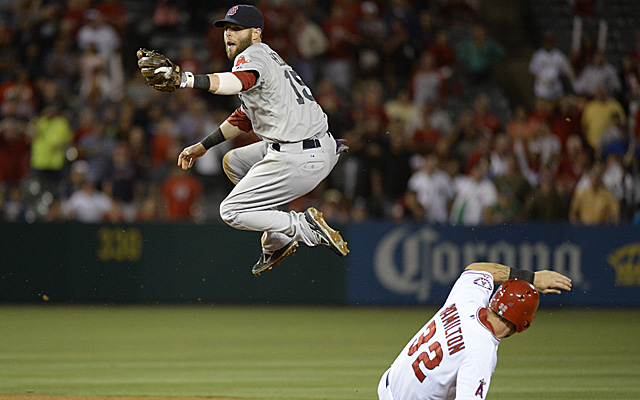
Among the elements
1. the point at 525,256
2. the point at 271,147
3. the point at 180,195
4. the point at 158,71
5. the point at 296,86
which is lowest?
the point at 525,256

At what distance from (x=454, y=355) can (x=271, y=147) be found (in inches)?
115

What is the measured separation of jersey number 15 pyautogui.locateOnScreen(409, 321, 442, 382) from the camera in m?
5.64

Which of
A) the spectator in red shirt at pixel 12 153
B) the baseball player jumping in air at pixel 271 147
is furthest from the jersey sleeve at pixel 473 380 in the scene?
the spectator in red shirt at pixel 12 153

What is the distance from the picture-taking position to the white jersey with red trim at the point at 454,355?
5.36m

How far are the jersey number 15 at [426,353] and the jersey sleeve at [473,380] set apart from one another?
0.26 metres

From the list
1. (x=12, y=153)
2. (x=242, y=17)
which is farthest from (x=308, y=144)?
(x=12, y=153)

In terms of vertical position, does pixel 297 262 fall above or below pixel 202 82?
below

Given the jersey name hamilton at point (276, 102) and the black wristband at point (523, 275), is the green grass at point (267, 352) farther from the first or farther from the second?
the black wristband at point (523, 275)

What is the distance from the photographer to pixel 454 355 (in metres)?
5.52

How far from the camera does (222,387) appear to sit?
9.44m

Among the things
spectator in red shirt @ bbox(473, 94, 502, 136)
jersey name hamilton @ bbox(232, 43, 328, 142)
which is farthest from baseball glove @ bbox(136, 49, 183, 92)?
spectator in red shirt @ bbox(473, 94, 502, 136)

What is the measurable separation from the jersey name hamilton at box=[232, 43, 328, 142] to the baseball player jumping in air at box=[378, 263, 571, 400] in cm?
210

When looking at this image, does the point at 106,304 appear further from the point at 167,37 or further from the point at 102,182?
the point at 167,37

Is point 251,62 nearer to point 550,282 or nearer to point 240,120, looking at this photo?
point 240,120
